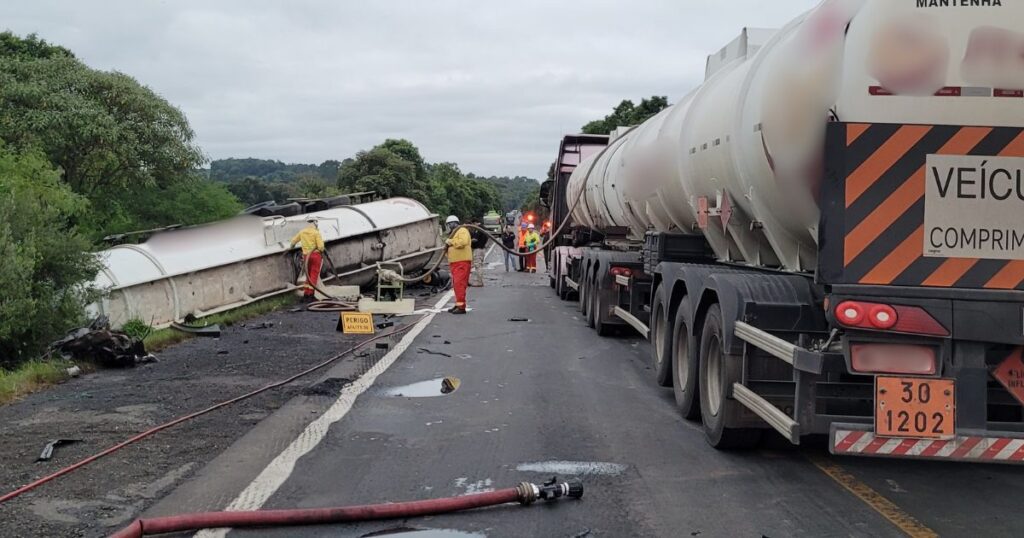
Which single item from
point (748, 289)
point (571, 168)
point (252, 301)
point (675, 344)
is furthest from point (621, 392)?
point (571, 168)

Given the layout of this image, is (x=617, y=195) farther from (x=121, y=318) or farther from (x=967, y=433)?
(x=967, y=433)

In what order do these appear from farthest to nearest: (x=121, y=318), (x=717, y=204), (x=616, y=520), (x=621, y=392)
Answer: (x=121, y=318) < (x=621, y=392) < (x=717, y=204) < (x=616, y=520)

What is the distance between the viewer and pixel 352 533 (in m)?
4.80

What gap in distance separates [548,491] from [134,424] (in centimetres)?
392

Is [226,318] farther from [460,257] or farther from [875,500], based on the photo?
[875,500]

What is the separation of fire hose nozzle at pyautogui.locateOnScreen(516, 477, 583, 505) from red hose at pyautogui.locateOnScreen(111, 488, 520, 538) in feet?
0.47

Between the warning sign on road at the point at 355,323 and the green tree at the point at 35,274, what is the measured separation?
156 inches

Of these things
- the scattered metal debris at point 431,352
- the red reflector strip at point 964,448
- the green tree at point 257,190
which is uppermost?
the green tree at point 257,190

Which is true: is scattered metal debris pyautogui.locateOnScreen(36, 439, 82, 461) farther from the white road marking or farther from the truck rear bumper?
the truck rear bumper

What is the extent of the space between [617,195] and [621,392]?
4718 mm

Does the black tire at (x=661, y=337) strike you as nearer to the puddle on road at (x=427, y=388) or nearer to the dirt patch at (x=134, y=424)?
the puddle on road at (x=427, y=388)

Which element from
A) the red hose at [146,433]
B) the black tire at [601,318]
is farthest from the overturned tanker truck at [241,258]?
the black tire at [601,318]

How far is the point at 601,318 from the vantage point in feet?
44.8

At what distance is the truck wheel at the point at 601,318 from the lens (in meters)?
13.6
